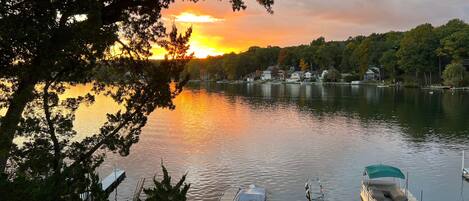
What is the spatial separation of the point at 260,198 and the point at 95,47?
19.8 metres

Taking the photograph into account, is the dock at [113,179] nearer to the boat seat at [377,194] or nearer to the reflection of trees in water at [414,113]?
the boat seat at [377,194]

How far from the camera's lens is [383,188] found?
31359 millimetres

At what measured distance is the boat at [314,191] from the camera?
31.2 meters

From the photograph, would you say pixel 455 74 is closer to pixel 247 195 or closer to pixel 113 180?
pixel 247 195

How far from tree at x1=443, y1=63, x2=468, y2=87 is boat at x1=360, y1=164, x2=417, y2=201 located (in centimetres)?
11261

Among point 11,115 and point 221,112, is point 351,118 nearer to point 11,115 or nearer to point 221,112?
point 221,112

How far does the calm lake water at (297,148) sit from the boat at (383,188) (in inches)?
65.6

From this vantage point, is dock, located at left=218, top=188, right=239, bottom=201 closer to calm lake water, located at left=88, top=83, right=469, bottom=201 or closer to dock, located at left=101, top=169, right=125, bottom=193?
calm lake water, located at left=88, top=83, right=469, bottom=201

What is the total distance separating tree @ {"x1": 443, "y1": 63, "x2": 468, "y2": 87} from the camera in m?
132

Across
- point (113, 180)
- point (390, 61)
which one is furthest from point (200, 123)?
point (390, 61)

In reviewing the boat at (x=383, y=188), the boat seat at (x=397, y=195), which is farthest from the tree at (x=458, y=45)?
the boat seat at (x=397, y=195)

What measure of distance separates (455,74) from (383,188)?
11512 centimetres

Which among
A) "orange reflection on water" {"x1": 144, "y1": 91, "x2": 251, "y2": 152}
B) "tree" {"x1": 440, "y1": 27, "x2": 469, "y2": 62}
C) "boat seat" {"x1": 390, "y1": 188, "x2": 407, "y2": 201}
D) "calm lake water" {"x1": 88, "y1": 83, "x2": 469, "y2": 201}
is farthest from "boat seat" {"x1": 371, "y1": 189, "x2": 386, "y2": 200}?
"tree" {"x1": 440, "y1": 27, "x2": 469, "y2": 62}

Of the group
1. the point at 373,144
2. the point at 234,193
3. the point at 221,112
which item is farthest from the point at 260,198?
the point at 221,112
